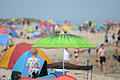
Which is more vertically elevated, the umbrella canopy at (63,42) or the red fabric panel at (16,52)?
the umbrella canopy at (63,42)

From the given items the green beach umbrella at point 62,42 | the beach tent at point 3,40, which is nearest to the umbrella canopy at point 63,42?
the green beach umbrella at point 62,42

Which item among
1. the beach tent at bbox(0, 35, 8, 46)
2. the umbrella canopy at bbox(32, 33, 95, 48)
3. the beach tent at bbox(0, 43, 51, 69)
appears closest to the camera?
the umbrella canopy at bbox(32, 33, 95, 48)

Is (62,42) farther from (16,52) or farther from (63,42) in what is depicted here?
(16,52)

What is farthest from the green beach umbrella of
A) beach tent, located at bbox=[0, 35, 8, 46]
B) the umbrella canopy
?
beach tent, located at bbox=[0, 35, 8, 46]

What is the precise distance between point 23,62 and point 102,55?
4.24 m

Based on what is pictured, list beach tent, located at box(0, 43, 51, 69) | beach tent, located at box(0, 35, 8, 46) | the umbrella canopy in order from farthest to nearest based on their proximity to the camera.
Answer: beach tent, located at box(0, 35, 8, 46) → beach tent, located at box(0, 43, 51, 69) → the umbrella canopy

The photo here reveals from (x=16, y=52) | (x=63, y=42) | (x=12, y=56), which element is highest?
(x=63, y=42)

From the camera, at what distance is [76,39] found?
5.50 meters

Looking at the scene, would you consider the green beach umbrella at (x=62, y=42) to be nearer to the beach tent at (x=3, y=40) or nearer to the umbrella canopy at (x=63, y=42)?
A: the umbrella canopy at (x=63, y=42)

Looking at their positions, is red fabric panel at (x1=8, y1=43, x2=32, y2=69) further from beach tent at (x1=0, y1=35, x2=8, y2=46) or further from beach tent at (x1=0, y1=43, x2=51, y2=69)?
beach tent at (x1=0, y1=35, x2=8, y2=46)

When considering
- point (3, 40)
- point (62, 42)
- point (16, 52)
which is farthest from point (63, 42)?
point (3, 40)

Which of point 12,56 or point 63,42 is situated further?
point 12,56

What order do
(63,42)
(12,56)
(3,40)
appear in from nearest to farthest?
(63,42) → (12,56) → (3,40)

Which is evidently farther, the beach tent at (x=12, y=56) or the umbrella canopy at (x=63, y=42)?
the beach tent at (x=12, y=56)
